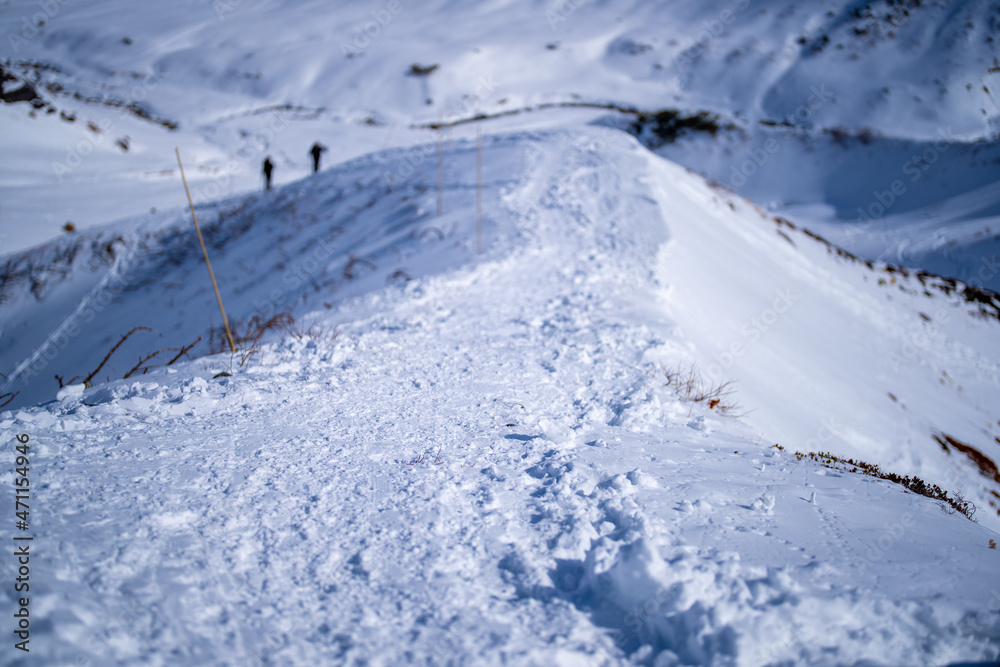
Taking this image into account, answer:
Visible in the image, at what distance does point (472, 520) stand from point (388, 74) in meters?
38.4

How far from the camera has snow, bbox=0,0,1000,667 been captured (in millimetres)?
1428

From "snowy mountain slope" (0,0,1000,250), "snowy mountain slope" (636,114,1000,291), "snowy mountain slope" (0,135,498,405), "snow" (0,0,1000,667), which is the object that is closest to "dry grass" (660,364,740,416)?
"snow" (0,0,1000,667)

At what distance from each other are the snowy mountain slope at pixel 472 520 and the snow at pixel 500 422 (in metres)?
0.01

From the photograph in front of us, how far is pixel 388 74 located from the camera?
33906mm

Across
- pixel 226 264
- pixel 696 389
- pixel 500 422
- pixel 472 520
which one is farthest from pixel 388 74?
pixel 472 520

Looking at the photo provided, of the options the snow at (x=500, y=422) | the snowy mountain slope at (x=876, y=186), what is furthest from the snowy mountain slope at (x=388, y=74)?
the snow at (x=500, y=422)

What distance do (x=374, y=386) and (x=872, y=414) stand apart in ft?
18.4

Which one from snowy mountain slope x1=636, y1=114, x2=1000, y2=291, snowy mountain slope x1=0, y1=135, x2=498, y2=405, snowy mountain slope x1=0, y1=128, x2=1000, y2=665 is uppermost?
snowy mountain slope x1=0, y1=128, x2=1000, y2=665

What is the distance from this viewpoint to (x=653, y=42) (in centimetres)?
3572

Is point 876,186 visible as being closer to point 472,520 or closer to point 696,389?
point 696,389

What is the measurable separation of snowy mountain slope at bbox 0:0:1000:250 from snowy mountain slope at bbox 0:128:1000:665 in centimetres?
1414

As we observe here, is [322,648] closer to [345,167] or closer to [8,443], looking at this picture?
[8,443]

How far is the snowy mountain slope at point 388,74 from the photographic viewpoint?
19.0 meters

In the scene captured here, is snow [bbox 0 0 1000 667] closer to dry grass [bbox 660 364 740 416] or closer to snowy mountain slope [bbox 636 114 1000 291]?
dry grass [bbox 660 364 740 416]
